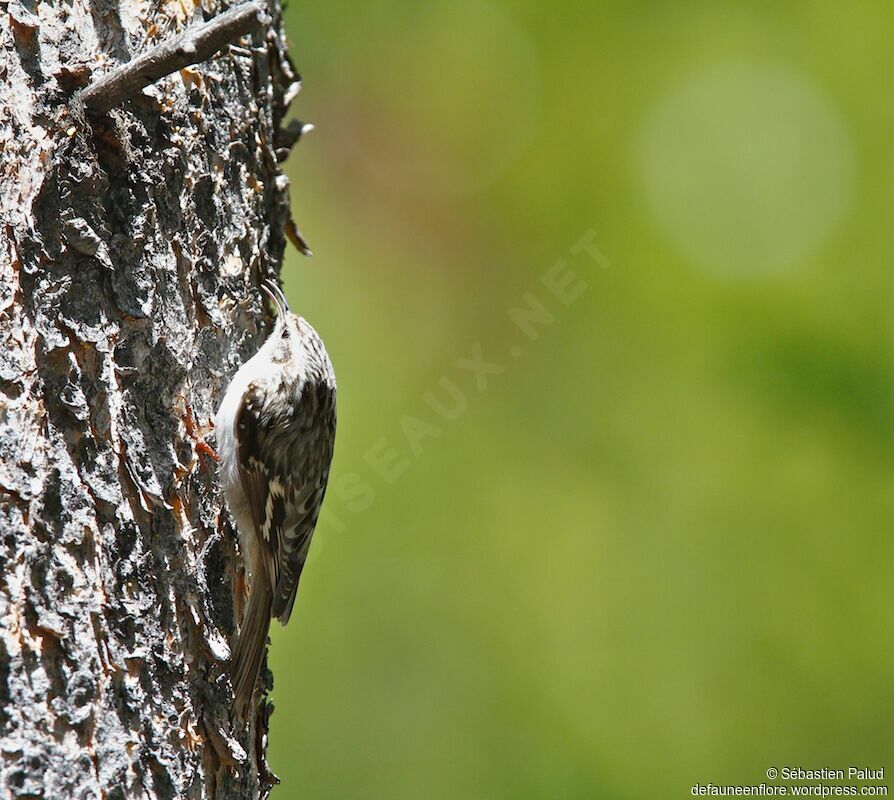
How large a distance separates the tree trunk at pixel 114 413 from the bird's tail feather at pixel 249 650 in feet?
0.25

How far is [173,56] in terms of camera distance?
1.68m

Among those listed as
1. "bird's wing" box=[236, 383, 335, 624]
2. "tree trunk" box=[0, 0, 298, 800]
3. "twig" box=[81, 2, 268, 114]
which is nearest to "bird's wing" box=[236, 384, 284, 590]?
"bird's wing" box=[236, 383, 335, 624]

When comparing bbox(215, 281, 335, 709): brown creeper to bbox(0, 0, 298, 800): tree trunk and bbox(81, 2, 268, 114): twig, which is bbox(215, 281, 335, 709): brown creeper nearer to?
bbox(0, 0, 298, 800): tree trunk

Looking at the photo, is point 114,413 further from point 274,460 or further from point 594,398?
point 594,398

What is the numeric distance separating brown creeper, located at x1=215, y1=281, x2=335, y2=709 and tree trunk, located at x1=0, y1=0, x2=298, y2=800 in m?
0.13

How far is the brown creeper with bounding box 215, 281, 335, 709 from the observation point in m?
2.27

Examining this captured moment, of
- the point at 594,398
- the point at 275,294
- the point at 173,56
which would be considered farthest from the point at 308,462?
the point at 594,398

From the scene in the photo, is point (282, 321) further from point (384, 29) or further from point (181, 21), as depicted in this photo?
point (384, 29)

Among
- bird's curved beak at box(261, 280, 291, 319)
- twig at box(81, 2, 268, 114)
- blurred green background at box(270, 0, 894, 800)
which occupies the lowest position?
blurred green background at box(270, 0, 894, 800)

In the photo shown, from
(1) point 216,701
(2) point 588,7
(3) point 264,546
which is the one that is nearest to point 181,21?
A: (3) point 264,546

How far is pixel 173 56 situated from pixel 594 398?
4.57 m

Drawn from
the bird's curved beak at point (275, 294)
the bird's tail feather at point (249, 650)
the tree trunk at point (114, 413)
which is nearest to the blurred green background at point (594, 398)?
the bird's curved beak at point (275, 294)

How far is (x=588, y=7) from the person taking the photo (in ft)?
20.4

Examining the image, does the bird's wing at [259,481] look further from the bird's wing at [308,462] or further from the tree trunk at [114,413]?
the tree trunk at [114,413]
